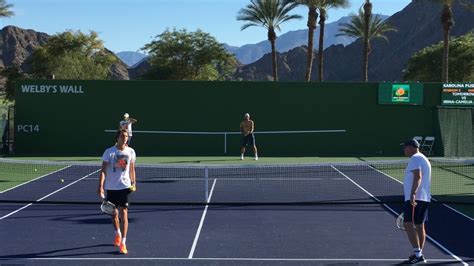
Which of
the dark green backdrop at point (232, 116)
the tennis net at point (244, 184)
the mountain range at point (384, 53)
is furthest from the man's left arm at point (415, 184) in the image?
the mountain range at point (384, 53)

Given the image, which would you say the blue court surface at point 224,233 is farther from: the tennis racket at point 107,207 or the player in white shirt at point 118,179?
the tennis racket at point 107,207

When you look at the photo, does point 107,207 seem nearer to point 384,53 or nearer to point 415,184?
point 415,184

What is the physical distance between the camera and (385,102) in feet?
92.8

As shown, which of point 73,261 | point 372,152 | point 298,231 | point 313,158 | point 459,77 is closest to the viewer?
point 73,261

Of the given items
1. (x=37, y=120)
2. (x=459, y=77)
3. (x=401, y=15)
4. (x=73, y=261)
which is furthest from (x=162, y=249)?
(x=401, y=15)

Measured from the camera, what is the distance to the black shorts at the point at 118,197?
9.74 m

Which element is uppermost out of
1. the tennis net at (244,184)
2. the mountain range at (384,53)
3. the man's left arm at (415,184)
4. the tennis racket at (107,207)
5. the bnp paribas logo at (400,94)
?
the mountain range at (384,53)

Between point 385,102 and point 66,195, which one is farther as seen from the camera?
point 385,102

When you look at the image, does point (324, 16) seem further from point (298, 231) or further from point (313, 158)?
point (298, 231)

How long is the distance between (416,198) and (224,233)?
11.9ft

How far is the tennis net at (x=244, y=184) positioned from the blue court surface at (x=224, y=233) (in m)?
0.15

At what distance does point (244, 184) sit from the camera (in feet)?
59.6

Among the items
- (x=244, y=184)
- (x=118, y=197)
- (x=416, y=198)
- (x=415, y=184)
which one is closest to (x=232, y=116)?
(x=244, y=184)

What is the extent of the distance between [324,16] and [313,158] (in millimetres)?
18858
